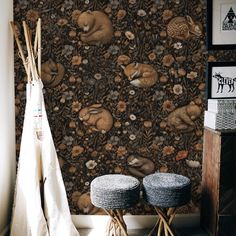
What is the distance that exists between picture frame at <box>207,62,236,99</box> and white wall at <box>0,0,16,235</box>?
1.59 m

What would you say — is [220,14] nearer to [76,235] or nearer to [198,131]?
[198,131]

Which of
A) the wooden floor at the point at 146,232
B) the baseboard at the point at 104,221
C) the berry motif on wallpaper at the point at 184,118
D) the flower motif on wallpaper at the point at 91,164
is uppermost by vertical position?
the berry motif on wallpaper at the point at 184,118

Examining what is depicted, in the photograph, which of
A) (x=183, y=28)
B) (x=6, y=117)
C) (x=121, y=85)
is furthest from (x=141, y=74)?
(x=6, y=117)

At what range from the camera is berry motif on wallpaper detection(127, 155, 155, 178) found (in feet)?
9.37

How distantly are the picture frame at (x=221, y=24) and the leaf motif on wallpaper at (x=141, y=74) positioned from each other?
505 millimetres

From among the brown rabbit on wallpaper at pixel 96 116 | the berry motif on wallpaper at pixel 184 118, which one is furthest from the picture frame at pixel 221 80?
the brown rabbit on wallpaper at pixel 96 116

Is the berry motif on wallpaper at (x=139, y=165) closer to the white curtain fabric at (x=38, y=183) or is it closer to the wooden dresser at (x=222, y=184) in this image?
the wooden dresser at (x=222, y=184)

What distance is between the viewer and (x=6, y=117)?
2.65 m

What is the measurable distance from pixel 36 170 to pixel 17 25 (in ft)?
3.80

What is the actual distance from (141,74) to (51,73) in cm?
73

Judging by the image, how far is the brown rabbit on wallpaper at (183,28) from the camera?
2.77 m

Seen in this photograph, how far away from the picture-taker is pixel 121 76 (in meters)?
2.80

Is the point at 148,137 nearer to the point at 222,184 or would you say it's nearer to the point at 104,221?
the point at 222,184

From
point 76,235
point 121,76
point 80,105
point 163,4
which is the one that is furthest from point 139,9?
point 76,235
